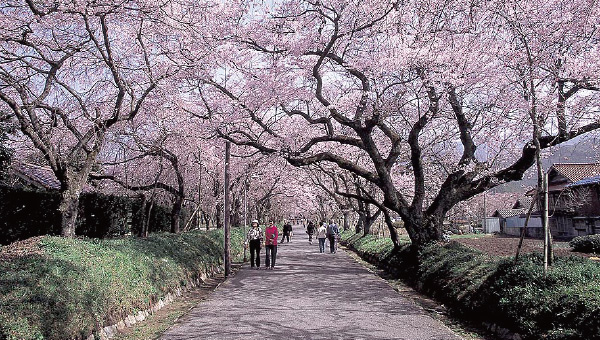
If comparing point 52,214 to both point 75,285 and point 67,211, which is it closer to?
point 67,211

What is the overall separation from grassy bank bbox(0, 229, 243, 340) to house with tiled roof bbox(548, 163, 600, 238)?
25.8 metres

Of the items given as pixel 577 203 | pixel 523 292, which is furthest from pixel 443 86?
pixel 577 203

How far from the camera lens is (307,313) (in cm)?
891

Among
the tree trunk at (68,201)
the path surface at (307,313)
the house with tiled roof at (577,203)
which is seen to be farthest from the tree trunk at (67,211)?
the house with tiled roof at (577,203)

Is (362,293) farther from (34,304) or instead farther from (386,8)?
(34,304)

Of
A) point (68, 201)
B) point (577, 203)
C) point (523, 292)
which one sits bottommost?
point (523, 292)

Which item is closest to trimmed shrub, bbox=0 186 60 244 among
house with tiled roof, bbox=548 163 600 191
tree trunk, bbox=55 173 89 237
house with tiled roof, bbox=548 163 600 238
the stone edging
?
the stone edging

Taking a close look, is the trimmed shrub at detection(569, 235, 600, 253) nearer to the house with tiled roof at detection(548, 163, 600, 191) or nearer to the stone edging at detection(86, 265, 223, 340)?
the house with tiled roof at detection(548, 163, 600, 191)

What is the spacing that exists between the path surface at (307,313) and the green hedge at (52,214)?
524 cm

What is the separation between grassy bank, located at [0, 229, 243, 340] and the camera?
5.33 meters

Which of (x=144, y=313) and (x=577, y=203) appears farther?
(x=577, y=203)

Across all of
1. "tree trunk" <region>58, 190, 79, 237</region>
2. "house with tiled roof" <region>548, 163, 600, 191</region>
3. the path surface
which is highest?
"house with tiled roof" <region>548, 163, 600, 191</region>

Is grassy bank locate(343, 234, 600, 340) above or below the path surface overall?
above

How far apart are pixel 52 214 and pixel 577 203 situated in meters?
27.2
